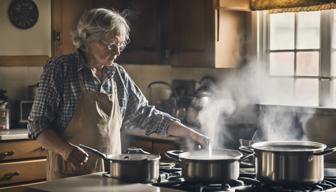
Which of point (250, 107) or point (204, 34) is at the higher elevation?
point (204, 34)

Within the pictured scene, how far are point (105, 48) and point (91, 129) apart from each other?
0.37 m

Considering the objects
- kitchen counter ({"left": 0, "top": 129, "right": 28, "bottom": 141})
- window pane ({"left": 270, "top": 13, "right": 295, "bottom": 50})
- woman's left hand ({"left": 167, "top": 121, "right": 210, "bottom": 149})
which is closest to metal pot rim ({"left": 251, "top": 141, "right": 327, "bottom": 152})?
woman's left hand ({"left": 167, "top": 121, "right": 210, "bottom": 149})

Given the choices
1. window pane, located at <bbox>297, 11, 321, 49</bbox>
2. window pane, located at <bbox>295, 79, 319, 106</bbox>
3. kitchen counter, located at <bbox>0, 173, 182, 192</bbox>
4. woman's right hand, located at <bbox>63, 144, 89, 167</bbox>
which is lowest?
kitchen counter, located at <bbox>0, 173, 182, 192</bbox>

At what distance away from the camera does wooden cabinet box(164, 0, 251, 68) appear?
3.76m

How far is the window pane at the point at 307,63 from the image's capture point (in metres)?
3.69

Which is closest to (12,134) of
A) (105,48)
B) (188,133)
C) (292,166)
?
(105,48)

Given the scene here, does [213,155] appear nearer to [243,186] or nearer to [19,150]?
[243,186]

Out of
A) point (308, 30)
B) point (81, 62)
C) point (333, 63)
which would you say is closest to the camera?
point (81, 62)

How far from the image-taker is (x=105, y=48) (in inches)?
99.3

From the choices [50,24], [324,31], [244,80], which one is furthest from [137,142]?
[324,31]

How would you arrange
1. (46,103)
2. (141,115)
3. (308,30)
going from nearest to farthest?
(46,103), (141,115), (308,30)

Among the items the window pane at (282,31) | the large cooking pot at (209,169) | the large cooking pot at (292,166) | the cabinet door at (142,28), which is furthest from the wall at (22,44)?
the large cooking pot at (292,166)

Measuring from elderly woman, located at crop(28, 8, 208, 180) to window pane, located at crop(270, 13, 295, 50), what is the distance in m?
1.50

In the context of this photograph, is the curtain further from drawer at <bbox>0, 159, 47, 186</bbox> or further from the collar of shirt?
drawer at <bbox>0, 159, 47, 186</bbox>
